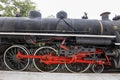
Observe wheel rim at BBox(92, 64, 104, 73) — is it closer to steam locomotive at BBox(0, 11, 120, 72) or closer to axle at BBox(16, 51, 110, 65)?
steam locomotive at BBox(0, 11, 120, 72)

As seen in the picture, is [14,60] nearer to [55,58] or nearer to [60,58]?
[55,58]

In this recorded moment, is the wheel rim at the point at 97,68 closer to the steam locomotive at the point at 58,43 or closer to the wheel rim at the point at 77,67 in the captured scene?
the steam locomotive at the point at 58,43

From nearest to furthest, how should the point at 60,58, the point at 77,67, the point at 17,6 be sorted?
1. the point at 60,58
2. the point at 77,67
3. the point at 17,6

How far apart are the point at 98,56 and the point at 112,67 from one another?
0.62 meters

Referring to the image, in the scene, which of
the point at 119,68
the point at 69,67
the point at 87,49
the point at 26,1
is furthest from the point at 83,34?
the point at 26,1

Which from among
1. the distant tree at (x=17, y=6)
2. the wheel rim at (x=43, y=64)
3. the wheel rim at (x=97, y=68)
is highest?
the distant tree at (x=17, y=6)

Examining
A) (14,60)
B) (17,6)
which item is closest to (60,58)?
(14,60)

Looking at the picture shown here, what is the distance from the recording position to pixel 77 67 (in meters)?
7.52

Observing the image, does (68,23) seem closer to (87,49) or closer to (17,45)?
(87,49)

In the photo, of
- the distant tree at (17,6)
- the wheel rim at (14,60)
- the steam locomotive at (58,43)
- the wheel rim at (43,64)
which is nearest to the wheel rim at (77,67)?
the steam locomotive at (58,43)

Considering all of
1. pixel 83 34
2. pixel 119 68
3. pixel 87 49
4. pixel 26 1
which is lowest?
pixel 119 68

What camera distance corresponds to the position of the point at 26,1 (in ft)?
73.6

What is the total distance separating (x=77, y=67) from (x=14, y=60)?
1.90 m

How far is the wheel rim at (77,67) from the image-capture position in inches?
290
